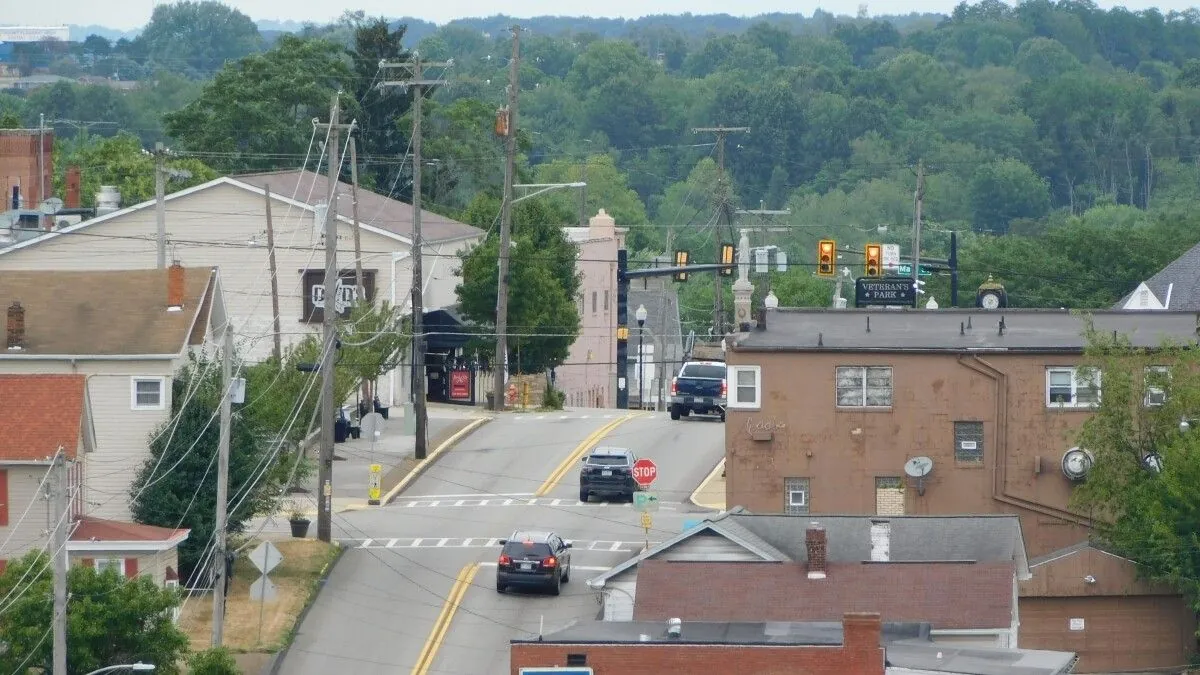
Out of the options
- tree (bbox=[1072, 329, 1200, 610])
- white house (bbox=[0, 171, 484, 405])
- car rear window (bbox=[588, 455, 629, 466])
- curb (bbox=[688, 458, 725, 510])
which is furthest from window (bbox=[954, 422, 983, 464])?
white house (bbox=[0, 171, 484, 405])

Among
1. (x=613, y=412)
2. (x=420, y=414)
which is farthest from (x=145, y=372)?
(x=613, y=412)

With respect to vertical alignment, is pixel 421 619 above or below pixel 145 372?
below

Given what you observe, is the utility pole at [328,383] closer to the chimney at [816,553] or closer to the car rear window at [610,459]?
the car rear window at [610,459]

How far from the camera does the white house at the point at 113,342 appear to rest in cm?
5409

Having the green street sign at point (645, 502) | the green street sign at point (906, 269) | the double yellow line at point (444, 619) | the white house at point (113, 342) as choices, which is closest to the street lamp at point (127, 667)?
the double yellow line at point (444, 619)

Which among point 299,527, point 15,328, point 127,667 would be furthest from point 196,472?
point 127,667

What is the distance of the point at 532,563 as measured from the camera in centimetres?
5184

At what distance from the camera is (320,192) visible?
8794 centimetres

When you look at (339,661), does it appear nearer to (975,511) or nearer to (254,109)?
(975,511)

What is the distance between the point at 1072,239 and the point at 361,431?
6080 cm

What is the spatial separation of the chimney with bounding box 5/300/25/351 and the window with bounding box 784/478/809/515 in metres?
18.5

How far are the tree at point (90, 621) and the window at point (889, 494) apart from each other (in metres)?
20.2

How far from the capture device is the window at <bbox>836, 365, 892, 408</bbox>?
57750mm

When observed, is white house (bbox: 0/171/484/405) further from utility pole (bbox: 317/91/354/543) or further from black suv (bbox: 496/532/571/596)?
black suv (bbox: 496/532/571/596)
